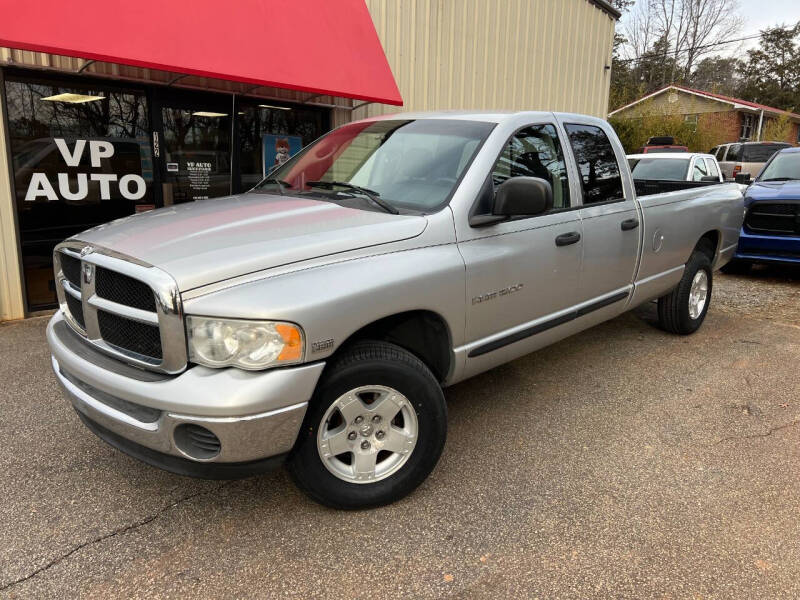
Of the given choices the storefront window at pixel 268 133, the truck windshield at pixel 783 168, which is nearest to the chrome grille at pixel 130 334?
the storefront window at pixel 268 133

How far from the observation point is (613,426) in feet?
12.3

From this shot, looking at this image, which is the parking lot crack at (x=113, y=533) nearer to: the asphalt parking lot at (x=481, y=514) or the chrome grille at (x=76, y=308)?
the asphalt parking lot at (x=481, y=514)

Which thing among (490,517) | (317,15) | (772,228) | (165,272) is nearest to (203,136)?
(317,15)

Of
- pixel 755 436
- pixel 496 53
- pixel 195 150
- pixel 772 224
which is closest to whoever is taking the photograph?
pixel 755 436

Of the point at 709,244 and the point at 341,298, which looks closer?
the point at 341,298

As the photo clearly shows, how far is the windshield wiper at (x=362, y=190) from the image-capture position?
10.1ft

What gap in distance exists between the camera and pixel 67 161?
5.90 metres

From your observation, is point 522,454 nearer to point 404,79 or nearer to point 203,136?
point 203,136

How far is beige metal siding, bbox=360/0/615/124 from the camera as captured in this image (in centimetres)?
852

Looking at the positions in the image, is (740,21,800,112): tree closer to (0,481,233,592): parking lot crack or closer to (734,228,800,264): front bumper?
(734,228,800,264): front bumper

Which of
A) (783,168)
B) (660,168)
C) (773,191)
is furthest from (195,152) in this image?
(783,168)

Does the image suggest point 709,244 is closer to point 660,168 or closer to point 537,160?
point 537,160

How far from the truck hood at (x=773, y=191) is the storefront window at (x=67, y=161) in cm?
806

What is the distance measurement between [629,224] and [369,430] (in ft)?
8.71
